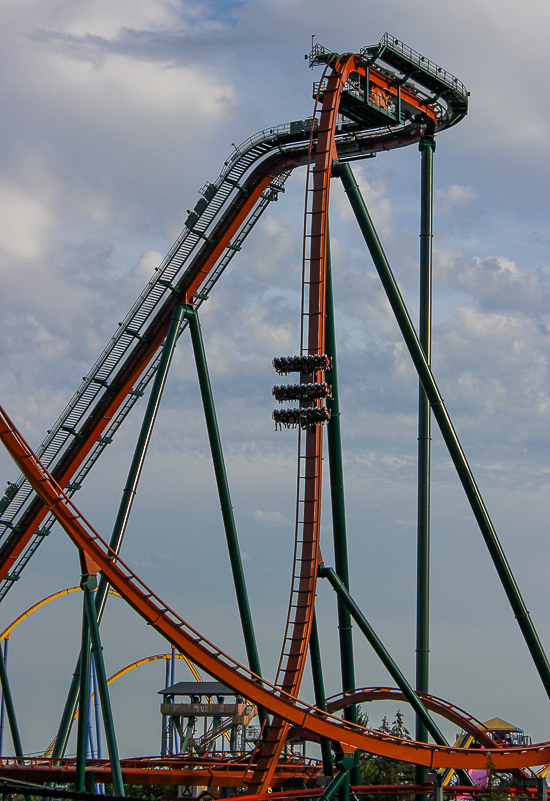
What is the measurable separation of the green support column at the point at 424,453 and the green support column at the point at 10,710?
823 cm

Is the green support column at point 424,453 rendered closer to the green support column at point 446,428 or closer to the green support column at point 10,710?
the green support column at point 446,428

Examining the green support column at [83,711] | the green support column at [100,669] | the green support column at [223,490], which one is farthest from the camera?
the green support column at [223,490]

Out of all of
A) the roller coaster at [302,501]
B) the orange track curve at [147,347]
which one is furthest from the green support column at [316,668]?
the orange track curve at [147,347]

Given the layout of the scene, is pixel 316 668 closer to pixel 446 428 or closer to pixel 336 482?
pixel 336 482

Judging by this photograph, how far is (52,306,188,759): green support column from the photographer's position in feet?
61.4

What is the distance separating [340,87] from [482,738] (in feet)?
38.5

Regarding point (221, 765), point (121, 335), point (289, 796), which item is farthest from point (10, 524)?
point (289, 796)

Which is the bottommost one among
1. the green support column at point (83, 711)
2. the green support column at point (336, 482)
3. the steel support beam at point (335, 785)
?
the steel support beam at point (335, 785)

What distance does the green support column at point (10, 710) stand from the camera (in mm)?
21031

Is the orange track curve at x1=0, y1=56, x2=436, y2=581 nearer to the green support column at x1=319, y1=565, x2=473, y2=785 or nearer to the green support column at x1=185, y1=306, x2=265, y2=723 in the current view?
the green support column at x1=185, y1=306, x2=265, y2=723

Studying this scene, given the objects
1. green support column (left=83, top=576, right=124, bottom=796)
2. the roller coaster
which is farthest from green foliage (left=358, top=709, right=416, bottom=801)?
green support column (left=83, top=576, right=124, bottom=796)

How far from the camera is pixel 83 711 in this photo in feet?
47.8

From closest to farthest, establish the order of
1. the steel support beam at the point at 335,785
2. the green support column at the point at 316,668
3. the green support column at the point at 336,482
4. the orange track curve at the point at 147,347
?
the steel support beam at the point at 335,785 → the green support column at the point at 316,668 → the green support column at the point at 336,482 → the orange track curve at the point at 147,347

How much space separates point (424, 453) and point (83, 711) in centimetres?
804
